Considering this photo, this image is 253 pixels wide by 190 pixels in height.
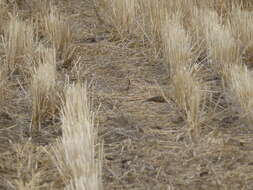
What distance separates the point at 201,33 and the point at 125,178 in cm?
181

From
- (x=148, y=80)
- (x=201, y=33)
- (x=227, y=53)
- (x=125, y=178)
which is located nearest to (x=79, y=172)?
(x=125, y=178)

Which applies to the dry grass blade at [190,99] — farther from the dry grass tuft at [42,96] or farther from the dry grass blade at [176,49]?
the dry grass tuft at [42,96]

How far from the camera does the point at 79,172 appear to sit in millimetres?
1877

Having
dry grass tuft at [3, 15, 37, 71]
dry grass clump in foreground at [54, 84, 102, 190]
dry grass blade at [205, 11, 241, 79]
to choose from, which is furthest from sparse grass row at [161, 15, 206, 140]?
dry grass tuft at [3, 15, 37, 71]

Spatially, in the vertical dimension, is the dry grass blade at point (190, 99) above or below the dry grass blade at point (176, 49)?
below

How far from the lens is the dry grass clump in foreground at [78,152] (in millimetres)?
1812

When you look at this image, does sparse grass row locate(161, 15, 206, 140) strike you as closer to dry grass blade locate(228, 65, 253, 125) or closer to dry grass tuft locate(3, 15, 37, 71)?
dry grass blade locate(228, 65, 253, 125)

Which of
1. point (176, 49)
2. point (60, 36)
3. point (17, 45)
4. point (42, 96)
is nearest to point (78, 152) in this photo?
point (42, 96)

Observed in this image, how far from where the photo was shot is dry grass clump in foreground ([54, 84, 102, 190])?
1.81 meters

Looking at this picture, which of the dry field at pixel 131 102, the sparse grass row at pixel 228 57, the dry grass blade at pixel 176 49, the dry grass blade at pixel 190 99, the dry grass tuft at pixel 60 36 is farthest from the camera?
the dry grass tuft at pixel 60 36

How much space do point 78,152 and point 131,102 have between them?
1.04m

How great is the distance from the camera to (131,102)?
9.71 ft

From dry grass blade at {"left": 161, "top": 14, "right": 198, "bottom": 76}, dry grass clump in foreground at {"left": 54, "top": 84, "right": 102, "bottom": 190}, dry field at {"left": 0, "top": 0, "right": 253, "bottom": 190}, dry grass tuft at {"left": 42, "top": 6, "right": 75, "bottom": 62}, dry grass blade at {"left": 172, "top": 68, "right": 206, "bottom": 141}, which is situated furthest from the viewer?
dry grass tuft at {"left": 42, "top": 6, "right": 75, "bottom": 62}

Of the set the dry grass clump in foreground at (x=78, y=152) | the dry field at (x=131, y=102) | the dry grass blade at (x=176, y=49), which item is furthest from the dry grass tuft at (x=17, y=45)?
the dry grass clump in foreground at (x=78, y=152)
